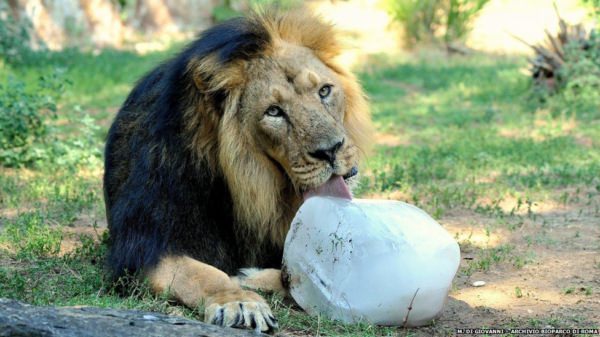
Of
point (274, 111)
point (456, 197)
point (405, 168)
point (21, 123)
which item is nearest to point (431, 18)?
point (405, 168)

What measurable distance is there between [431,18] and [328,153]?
11.5 metres

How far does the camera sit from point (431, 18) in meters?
15.2

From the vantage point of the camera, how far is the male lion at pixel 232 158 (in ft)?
13.9

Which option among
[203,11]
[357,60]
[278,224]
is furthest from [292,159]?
[203,11]

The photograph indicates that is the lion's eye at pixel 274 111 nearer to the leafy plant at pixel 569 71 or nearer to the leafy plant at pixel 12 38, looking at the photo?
the leafy plant at pixel 569 71

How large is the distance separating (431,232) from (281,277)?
0.76m

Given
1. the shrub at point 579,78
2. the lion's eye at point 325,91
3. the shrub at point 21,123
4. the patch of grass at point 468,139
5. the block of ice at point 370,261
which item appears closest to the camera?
the block of ice at point 370,261

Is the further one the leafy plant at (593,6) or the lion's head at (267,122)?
the leafy plant at (593,6)

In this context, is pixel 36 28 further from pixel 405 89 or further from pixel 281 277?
pixel 281 277

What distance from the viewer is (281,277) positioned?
176 inches

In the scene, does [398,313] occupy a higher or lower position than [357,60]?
lower

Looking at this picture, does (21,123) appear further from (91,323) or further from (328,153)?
(91,323)

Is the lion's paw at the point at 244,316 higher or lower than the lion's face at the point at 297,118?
lower

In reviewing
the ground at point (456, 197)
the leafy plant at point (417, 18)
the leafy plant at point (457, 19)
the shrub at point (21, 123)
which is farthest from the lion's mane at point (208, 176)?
the leafy plant at point (457, 19)
